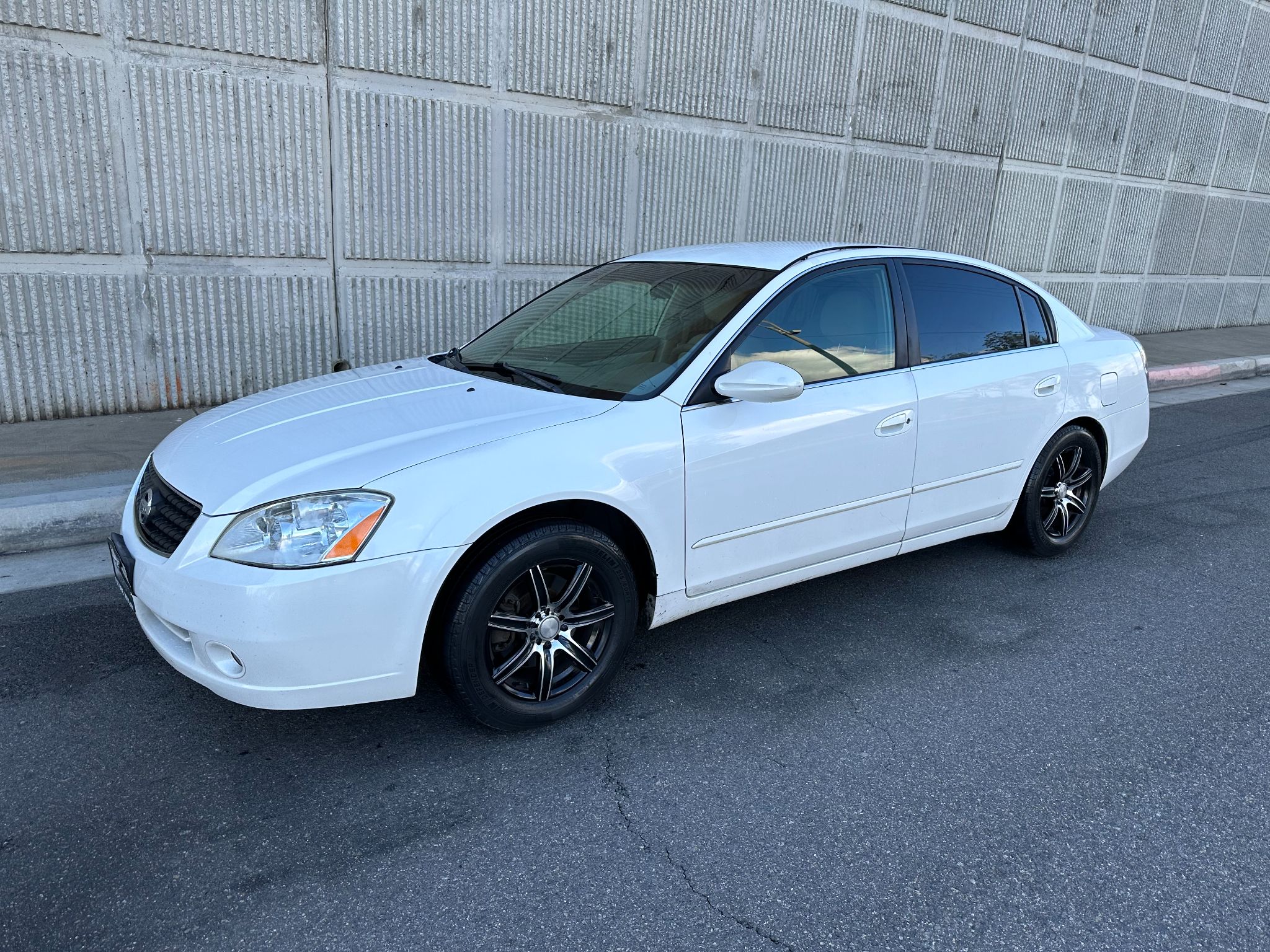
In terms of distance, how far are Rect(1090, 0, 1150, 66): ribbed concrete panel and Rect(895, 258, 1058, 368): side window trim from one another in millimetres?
9781

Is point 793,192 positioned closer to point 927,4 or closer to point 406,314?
point 927,4

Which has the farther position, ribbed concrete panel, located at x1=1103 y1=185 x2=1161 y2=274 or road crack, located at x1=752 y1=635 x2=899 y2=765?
ribbed concrete panel, located at x1=1103 y1=185 x2=1161 y2=274

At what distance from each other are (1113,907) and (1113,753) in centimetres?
85

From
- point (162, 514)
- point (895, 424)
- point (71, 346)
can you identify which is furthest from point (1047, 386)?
point (71, 346)

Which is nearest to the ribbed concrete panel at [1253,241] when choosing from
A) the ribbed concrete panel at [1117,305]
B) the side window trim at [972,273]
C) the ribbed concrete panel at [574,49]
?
the ribbed concrete panel at [1117,305]

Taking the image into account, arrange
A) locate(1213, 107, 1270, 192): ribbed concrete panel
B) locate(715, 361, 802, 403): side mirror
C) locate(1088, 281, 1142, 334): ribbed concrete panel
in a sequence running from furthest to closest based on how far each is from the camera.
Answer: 1. locate(1213, 107, 1270, 192): ribbed concrete panel
2. locate(1088, 281, 1142, 334): ribbed concrete panel
3. locate(715, 361, 802, 403): side mirror

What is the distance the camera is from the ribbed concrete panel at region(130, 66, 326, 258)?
6.15 meters

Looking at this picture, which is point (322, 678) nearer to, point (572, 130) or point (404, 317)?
point (404, 317)

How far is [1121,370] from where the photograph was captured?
5.06m

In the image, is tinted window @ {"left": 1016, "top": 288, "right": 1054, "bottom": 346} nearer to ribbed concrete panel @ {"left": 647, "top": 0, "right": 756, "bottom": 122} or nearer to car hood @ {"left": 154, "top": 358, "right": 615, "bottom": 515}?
car hood @ {"left": 154, "top": 358, "right": 615, "bottom": 515}

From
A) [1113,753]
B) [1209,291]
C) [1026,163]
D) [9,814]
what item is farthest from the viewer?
[1209,291]

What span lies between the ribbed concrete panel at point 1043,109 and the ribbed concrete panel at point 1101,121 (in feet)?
0.86

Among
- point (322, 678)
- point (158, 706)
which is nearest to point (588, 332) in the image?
point (322, 678)


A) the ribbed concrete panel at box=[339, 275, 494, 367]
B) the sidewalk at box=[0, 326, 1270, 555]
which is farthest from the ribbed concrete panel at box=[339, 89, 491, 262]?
the sidewalk at box=[0, 326, 1270, 555]
